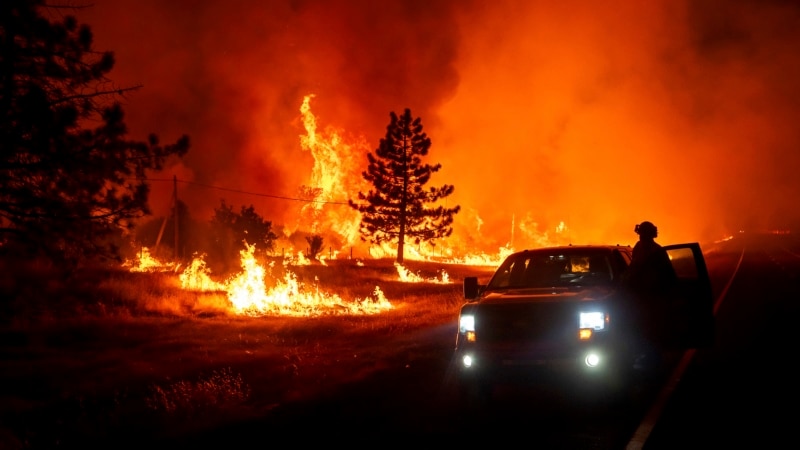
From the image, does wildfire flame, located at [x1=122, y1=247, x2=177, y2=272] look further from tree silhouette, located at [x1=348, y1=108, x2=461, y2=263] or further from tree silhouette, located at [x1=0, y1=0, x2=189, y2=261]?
tree silhouette, located at [x1=0, y1=0, x2=189, y2=261]

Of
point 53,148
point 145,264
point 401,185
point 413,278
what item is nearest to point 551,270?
point 53,148

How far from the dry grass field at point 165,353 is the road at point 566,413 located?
0.25 metres

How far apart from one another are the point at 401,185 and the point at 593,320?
35.4 m

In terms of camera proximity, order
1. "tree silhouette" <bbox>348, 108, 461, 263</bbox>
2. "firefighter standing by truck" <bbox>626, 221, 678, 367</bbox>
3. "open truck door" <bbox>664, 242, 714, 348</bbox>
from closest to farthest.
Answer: "firefighter standing by truck" <bbox>626, 221, 678, 367</bbox> < "open truck door" <bbox>664, 242, 714, 348</bbox> < "tree silhouette" <bbox>348, 108, 461, 263</bbox>

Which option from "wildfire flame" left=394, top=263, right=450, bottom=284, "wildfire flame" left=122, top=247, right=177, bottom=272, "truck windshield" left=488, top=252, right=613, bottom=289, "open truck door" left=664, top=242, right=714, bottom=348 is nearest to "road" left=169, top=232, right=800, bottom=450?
"open truck door" left=664, top=242, right=714, bottom=348

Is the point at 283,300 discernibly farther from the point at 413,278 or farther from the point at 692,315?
the point at 692,315

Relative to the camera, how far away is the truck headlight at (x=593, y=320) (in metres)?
6.84

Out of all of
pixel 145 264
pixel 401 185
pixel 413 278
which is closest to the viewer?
pixel 145 264

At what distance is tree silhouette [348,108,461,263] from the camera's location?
137ft

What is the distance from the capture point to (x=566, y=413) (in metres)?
6.83

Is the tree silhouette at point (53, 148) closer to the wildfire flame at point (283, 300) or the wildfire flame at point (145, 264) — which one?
the wildfire flame at point (283, 300)

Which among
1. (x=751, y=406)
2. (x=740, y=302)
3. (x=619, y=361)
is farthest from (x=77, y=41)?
(x=740, y=302)

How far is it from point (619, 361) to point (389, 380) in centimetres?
306

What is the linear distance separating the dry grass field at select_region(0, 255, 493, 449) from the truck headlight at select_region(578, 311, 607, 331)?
2.13 m
